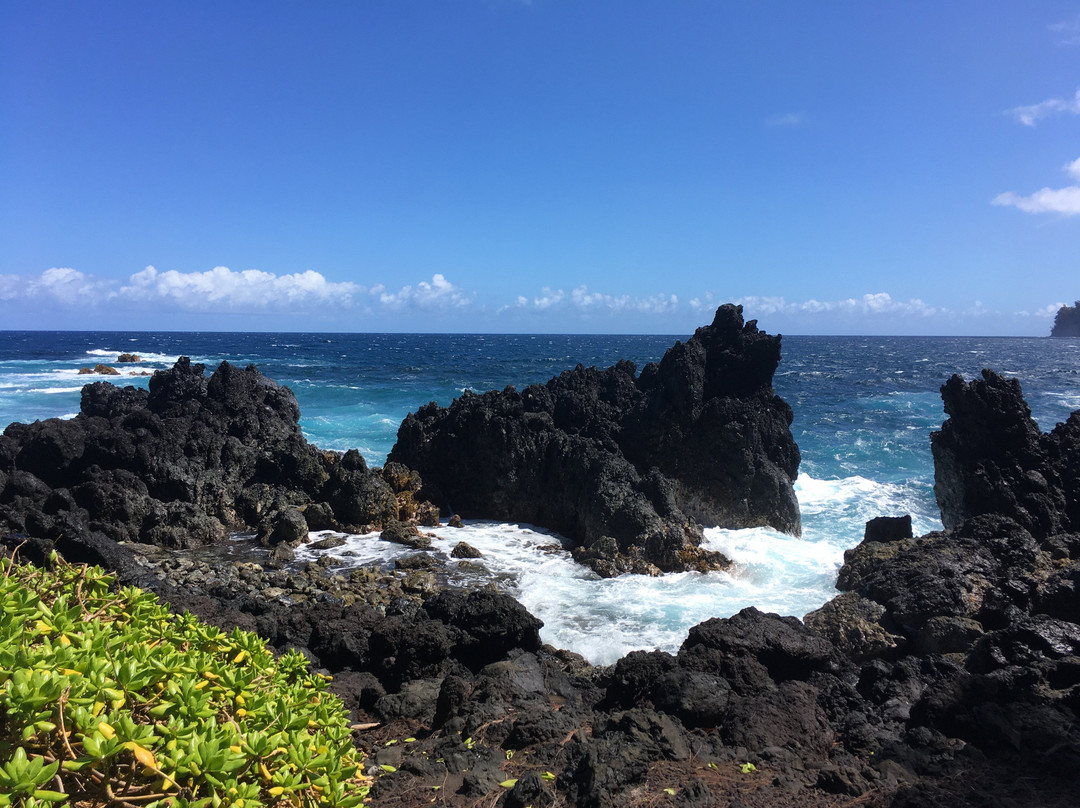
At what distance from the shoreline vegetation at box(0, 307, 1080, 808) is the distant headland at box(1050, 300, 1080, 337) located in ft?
682

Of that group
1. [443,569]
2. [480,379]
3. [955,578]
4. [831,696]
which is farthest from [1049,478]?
[480,379]

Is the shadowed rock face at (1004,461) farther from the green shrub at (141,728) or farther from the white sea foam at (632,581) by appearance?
the green shrub at (141,728)

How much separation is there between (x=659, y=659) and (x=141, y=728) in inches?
230

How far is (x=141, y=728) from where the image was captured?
266 cm

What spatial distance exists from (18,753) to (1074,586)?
11963 millimetres

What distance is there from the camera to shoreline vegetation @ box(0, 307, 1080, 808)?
16.5 ft

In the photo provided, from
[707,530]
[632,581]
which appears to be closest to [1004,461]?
[707,530]

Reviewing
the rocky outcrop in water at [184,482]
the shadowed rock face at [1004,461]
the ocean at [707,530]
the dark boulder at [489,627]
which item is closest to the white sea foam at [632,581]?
the ocean at [707,530]

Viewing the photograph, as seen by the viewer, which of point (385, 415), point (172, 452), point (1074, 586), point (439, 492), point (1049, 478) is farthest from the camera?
point (385, 415)

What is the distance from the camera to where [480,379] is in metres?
57.1

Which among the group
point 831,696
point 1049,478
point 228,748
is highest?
point 228,748

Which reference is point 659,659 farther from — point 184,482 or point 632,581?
point 184,482

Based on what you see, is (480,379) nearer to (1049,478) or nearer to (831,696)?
(1049,478)

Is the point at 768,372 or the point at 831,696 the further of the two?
the point at 768,372
